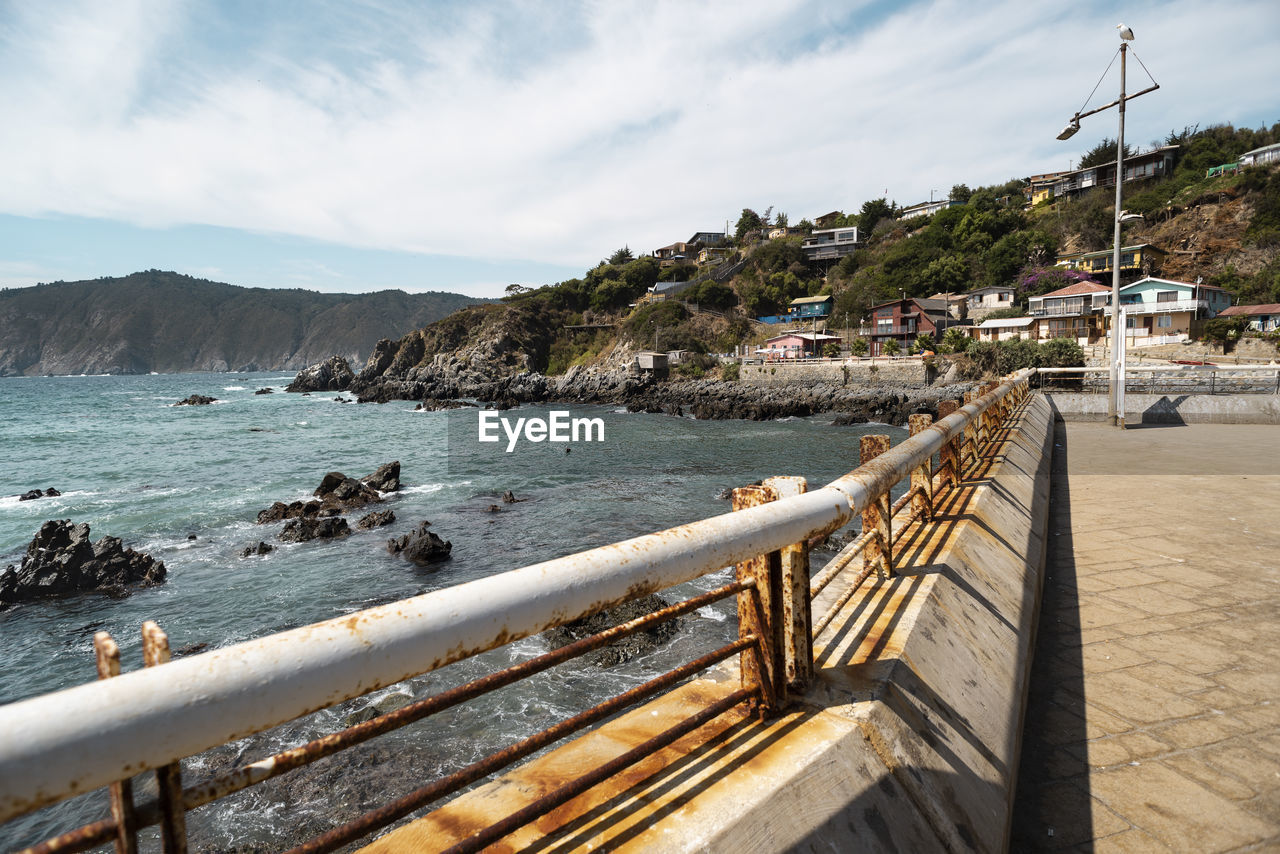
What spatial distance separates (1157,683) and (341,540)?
1560cm

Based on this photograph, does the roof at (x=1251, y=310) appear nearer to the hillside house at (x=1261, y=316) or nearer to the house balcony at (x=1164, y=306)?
the hillside house at (x=1261, y=316)

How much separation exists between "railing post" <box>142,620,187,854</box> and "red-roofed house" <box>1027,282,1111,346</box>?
56.2 meters

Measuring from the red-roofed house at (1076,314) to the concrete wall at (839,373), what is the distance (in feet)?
34.7

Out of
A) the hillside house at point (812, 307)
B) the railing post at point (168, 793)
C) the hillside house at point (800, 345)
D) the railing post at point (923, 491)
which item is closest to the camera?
the railing post at point (168, 793)

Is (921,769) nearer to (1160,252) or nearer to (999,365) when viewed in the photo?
(999,365)

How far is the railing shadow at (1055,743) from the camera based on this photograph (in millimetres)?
2422

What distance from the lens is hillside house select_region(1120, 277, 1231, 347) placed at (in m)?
45.0

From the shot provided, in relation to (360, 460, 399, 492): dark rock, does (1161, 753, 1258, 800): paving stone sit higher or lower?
higher

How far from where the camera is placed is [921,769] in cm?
205

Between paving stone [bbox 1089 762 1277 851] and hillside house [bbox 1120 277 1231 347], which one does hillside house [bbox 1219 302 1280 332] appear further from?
paving stone [bbox 1089 762 1277 851]

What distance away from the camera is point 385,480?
21672mm

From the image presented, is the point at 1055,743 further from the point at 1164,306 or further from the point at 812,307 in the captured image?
the point at 812,307

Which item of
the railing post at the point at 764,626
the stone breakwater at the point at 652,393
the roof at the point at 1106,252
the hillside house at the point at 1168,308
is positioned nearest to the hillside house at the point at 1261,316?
the hillside house at the point at 1168,308

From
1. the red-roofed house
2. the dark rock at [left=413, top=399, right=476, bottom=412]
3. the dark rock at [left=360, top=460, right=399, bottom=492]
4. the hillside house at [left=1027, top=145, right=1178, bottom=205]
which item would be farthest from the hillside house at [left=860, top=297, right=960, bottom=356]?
the dark rock at [left=360, top=460, right=399, bottom=492]
